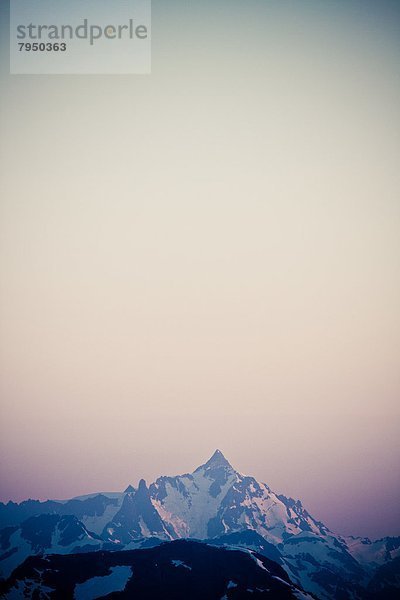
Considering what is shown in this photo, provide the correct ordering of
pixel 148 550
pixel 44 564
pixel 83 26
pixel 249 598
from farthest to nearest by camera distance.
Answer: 1. pixel 148 550
2. pixel 44 564
3. pixel 249 598
4. pixel 83 26

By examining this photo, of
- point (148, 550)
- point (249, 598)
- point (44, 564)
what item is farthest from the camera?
point (148, 550)

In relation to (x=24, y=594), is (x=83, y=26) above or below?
above

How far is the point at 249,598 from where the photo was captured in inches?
6270

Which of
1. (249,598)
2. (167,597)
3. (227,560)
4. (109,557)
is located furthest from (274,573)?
(109,557)

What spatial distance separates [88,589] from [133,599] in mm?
17089

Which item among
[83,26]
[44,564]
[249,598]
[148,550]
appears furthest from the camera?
[148,550]

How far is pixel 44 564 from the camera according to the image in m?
184

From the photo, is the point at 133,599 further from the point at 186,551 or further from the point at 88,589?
the point at 186,551

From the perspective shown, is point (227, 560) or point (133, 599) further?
point (227, 560)

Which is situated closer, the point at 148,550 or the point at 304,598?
the point at 304,598

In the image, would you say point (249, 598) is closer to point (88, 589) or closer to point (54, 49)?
point (88, 589)

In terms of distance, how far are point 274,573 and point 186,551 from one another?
3276 centimetres

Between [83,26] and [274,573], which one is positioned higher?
[83,26]

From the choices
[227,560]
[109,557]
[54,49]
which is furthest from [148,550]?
[54,49]
